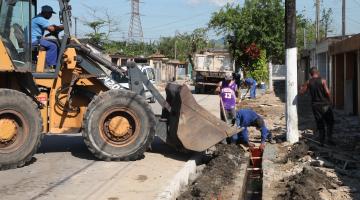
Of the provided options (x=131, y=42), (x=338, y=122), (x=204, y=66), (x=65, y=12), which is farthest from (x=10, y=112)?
(x=131, y=42)

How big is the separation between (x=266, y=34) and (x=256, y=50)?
189 centimetres

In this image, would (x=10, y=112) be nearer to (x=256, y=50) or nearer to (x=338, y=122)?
(x=338, y=122)

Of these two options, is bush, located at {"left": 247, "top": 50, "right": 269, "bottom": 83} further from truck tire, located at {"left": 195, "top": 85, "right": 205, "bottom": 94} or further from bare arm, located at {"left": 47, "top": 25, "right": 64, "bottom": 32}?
bare arm, located at {"left": 47, "top": 25, "right": 64, "bottom": 32}

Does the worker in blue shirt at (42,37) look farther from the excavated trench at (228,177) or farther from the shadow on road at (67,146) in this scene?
the excavated trench at (228,177)

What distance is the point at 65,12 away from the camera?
1024 cm

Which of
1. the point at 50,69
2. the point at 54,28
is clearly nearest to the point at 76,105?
the point at 50,69

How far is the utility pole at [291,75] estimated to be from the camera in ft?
42.1

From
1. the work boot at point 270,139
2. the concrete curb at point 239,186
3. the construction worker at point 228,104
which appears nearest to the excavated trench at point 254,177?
the concrete curb at point 239,186

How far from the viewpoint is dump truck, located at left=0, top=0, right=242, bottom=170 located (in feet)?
30.5

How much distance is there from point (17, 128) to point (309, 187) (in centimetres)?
484

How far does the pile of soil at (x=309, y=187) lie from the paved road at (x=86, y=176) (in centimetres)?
184

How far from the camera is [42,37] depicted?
10289 mm

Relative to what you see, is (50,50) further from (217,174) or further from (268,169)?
(268,169)

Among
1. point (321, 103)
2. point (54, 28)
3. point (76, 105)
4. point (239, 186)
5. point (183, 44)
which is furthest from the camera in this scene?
point (183, 44)
